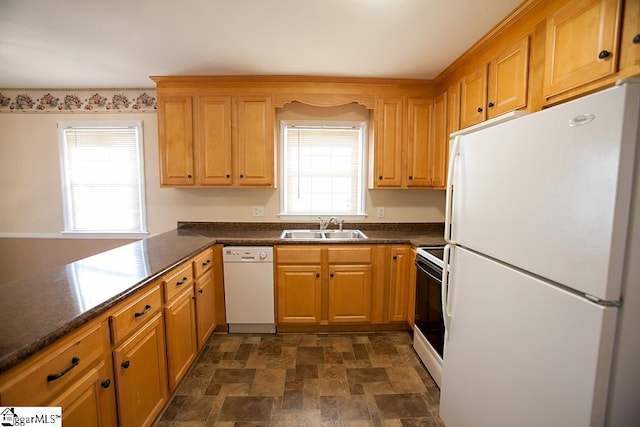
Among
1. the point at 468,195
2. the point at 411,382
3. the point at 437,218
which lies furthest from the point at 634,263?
the point at 437,218

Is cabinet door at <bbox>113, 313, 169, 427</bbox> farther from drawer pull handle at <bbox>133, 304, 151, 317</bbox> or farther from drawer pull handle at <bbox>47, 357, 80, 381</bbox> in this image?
drawer pull handle at <bbox>47, 357, 80, 381</bbox>

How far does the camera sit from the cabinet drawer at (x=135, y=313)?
3.84 feet

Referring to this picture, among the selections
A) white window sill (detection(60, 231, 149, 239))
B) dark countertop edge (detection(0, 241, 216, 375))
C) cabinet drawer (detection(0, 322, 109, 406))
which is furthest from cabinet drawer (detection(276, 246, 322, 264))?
white window sill (detection(60, 231, 149, 239))

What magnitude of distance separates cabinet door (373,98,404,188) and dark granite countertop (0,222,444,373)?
0.63 m

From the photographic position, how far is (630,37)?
1108mm

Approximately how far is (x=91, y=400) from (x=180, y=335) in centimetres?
76

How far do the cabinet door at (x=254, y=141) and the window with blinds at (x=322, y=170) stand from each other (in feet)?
1.08

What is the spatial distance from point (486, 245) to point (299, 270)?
5.41 ft

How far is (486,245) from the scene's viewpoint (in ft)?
3.76

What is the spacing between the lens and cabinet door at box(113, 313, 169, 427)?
121cm

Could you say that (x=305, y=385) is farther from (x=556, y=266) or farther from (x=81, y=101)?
(x=81, y=101)

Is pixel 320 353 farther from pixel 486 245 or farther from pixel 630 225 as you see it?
pixel 630 225

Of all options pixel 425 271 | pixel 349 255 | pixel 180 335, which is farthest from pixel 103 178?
pixel 425 271

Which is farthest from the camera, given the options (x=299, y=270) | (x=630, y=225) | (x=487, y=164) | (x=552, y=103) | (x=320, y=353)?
(x=299, y=270)
